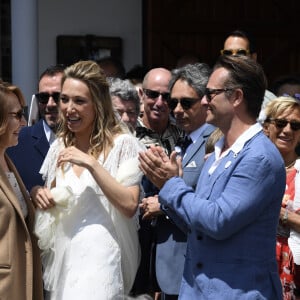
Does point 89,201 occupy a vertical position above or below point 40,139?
below

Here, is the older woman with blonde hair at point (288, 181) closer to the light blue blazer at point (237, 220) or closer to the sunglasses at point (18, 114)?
the light blue blazer at point (237, 220)

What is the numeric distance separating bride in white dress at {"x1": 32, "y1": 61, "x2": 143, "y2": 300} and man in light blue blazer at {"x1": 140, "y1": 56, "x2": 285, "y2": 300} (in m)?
0.62

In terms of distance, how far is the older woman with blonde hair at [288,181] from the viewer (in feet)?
14.2

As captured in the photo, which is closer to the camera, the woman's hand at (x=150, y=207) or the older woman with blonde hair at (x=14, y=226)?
the older woman with blonde hair at (x=14, y=226)

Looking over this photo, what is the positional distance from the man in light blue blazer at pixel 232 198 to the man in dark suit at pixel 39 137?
1379 mm

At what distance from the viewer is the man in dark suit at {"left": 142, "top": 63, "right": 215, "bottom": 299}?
4.47 m

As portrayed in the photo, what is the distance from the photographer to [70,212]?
4.07m

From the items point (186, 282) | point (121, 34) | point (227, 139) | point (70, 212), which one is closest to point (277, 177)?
point (227, 139)

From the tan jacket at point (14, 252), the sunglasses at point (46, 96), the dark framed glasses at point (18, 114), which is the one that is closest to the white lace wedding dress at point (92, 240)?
the tan jacket at point (14, 252)

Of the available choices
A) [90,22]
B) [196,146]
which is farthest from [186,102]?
[90,22]

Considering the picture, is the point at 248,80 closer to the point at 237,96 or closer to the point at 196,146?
the point at 237,96

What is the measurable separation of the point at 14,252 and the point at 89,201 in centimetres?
50

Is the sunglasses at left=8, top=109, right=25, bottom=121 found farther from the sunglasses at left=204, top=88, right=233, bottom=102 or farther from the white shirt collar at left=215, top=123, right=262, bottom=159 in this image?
the white shirt collar at left=215, top=123, right=262, bottom=159

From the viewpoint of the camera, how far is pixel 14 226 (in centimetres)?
381
